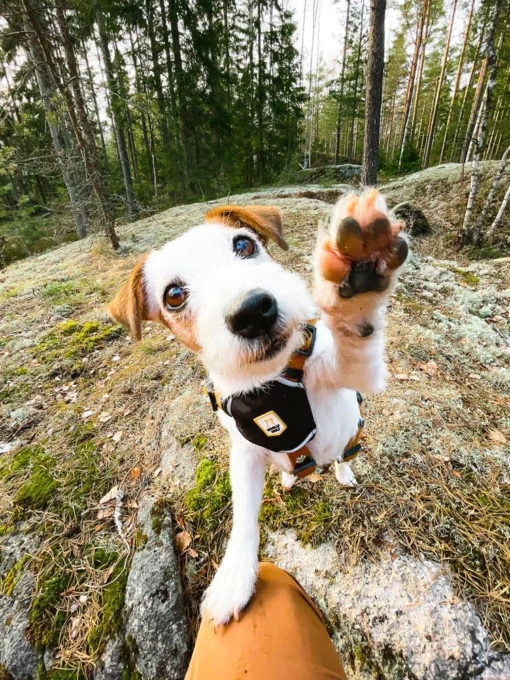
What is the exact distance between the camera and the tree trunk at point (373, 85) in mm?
5820

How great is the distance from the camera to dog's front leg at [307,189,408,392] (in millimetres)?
908

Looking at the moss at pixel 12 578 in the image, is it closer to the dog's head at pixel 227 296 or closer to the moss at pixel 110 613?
the moss at pixel 110 613

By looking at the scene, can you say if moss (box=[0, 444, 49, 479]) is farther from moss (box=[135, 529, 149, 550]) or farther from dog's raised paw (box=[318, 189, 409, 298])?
dog's raised paw (box=[318, 189, 409, 298])

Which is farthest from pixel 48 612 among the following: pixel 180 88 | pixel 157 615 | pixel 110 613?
pixel 180 88

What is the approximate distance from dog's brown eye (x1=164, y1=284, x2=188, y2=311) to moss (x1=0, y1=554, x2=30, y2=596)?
2.17m

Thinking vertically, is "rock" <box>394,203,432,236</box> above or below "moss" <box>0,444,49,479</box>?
above

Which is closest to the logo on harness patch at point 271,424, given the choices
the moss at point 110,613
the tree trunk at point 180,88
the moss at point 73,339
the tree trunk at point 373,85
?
the moss at point 110,613

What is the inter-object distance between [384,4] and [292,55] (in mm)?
20309

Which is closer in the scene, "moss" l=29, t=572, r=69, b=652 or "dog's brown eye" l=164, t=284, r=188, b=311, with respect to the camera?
"dog's brown eye" l=164, t=284, r=188, b=311

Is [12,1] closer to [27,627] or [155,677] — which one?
[27,627]

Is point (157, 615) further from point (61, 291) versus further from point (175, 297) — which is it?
point (61, 291)

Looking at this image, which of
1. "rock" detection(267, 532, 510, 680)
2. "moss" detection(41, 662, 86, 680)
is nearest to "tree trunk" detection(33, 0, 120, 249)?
"moss" detection(41, 662, 86, 680)

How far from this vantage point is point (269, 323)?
126 cm

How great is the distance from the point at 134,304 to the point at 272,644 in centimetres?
190
